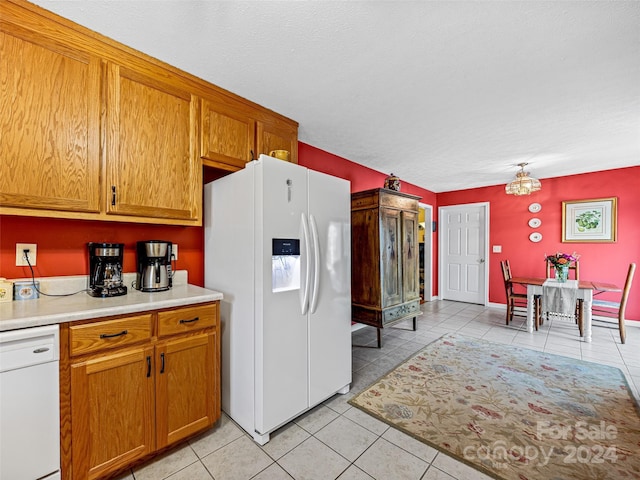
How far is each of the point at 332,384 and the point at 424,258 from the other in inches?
171

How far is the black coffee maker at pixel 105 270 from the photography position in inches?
66.2

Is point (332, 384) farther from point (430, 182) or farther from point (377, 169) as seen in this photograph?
point (430, 182)

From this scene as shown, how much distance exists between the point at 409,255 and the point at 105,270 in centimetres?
323

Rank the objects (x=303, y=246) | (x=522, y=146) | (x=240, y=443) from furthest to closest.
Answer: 1. (x=522, y=146)
2. (x=303, y=246)
3. (x=240, y=443)

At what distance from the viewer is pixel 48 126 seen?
142 centimetres

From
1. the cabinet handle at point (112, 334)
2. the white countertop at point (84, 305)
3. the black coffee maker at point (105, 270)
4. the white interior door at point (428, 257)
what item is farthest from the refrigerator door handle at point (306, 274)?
the white interior door at point (428, 257)

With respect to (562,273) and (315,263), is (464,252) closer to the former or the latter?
(562,273)

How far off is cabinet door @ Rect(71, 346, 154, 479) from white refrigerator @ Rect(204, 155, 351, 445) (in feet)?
1.83

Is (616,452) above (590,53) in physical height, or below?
below

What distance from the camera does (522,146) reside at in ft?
10.6

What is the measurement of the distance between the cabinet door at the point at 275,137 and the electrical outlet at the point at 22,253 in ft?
5.14

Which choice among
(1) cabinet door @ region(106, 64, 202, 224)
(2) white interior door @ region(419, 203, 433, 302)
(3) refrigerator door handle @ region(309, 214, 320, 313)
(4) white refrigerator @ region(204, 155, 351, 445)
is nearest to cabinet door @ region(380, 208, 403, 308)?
(4) white refrigerator @ region(204, 155, 351, 445)

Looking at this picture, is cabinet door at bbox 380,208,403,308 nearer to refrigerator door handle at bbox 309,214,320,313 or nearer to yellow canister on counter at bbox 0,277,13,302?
refrigerator door handle at bbox 309,214,320,313

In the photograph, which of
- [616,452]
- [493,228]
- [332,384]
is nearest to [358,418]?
[332,384]
